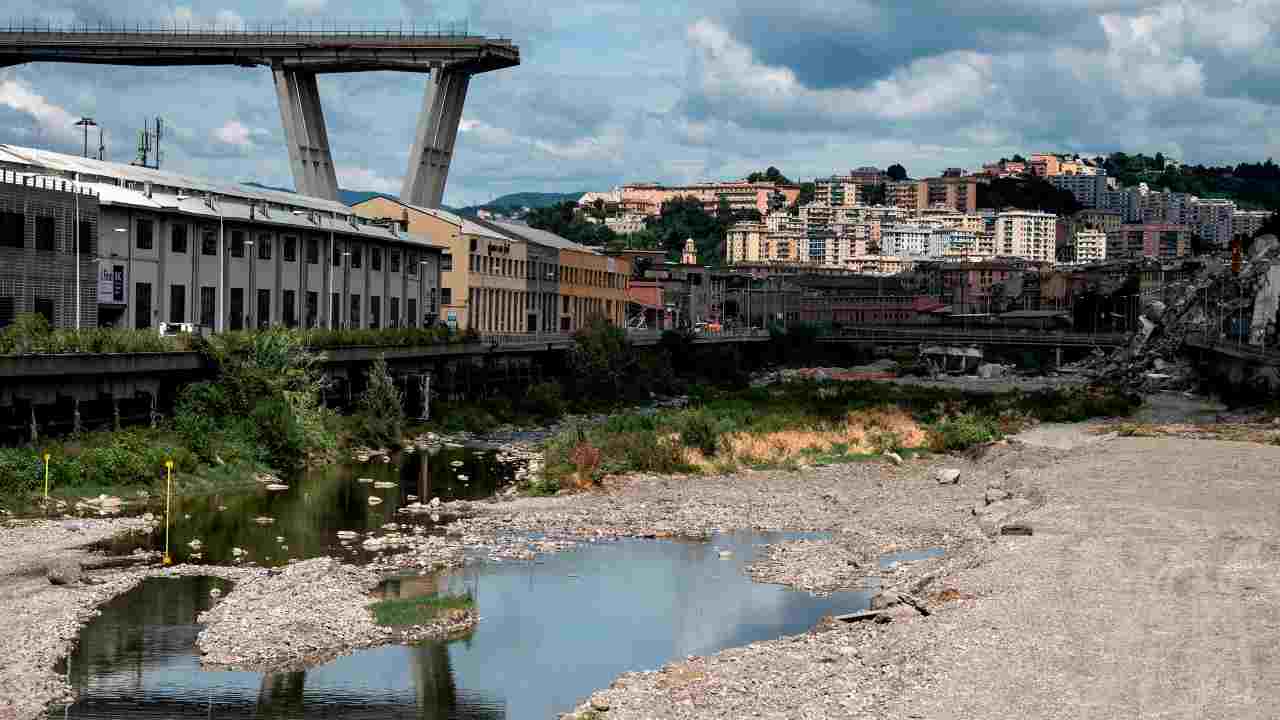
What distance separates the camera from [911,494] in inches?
2144

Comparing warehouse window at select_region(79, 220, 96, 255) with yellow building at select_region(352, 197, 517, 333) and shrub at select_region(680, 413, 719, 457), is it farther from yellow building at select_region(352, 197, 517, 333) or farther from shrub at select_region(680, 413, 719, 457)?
yellow building at select_region(352, 197, 517, 333)

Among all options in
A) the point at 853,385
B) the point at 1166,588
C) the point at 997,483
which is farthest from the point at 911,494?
the point at 853,385

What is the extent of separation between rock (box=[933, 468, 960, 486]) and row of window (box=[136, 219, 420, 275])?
3568 cm

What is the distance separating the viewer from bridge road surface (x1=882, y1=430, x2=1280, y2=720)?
79.3 feet

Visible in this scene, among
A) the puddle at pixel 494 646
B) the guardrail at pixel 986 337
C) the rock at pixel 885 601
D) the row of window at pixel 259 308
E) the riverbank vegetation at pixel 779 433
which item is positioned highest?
the row of window at pixel 259 308

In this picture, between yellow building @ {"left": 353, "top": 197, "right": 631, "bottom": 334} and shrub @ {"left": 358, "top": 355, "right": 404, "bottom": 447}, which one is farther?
yellow building @ {"left": 353, "top": 197, "right": 631, "bottom": 334}

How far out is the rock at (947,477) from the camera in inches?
2270

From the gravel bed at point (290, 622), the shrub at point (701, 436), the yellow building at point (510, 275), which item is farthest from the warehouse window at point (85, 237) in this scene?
the yellow building at point (510, 275)

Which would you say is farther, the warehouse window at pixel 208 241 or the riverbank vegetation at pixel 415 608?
the warehouse window at pixel 208 241

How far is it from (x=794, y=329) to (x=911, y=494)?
441 ft

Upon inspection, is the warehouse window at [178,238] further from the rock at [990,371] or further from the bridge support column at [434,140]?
the rock at [990,371]

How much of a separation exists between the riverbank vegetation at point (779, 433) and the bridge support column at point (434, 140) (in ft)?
110

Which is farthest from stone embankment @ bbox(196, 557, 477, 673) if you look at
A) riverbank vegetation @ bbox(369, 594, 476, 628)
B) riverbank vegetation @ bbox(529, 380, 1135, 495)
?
riverbank vegetation @ bbox(529, 380, 1135, 495)

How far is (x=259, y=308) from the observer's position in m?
80.9
